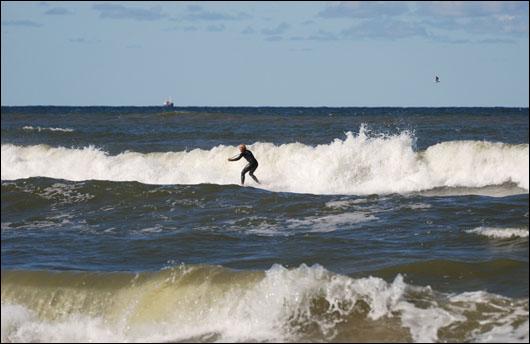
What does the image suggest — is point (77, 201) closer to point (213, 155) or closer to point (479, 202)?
point (479, 202)

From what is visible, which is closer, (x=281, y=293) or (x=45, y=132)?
(x=281, y=293)

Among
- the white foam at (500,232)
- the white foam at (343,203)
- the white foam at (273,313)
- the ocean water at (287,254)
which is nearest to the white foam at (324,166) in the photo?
the ocean water at (287,254)

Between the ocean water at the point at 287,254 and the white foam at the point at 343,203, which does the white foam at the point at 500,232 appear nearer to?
the ocean water at the point at 287,254

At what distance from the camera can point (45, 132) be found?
42.4 meters

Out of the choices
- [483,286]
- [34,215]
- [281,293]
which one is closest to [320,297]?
[281,293]

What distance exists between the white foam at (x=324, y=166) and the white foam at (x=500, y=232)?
7285mm

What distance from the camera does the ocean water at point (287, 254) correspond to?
33.0 feet

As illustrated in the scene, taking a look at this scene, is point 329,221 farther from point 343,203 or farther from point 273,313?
point 273,313

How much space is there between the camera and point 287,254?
13.4 meters

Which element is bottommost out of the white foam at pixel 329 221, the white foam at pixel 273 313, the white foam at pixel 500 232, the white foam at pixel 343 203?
the white foam at pixel 273 313

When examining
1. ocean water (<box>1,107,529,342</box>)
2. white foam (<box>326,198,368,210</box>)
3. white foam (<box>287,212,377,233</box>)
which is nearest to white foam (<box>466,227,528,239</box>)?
ocean water (<box>1,107,529,342</box>)

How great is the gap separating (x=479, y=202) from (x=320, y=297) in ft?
23.8

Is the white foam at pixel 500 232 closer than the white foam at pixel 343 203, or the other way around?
the white foam at pixel 500 232

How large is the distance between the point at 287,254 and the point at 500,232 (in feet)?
10.6
